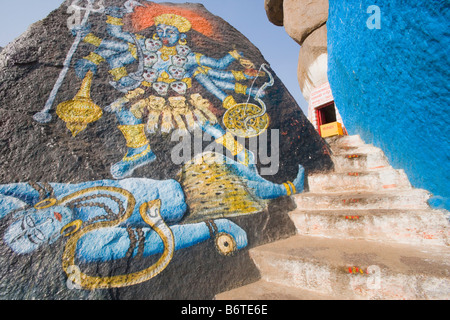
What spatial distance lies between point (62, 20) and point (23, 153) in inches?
59.7

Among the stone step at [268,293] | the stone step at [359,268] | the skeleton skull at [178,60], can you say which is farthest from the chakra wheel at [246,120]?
the stone step at [268,293]

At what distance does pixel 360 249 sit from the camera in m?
1.43

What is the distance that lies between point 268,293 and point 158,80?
2.06m

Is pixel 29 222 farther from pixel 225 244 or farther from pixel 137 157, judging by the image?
pixel 225 244

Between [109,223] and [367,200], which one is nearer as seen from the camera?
[109,223]

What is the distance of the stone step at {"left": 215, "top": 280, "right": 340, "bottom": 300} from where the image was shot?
4.18 feet

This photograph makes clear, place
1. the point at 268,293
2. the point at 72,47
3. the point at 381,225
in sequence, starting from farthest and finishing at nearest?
the point at 72,47, the point at 381,225, the point at 268,293

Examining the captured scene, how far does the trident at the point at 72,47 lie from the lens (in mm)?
1602

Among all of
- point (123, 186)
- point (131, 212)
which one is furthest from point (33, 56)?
point (131, 212)

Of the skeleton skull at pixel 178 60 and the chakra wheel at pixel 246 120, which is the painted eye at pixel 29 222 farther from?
the skeleton skull at pixel 178 60

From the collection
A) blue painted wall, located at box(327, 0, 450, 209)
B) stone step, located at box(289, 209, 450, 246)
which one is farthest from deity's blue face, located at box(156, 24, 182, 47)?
stone step, located at box(289, 209, 450, 246)

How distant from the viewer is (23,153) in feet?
4.60

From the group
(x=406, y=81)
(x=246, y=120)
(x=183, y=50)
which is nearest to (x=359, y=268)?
(x=406, y=81)

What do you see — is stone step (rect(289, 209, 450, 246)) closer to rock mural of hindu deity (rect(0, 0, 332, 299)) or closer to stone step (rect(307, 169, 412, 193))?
rock mural of hindu deity (rect(0, 0, 332, 299))
